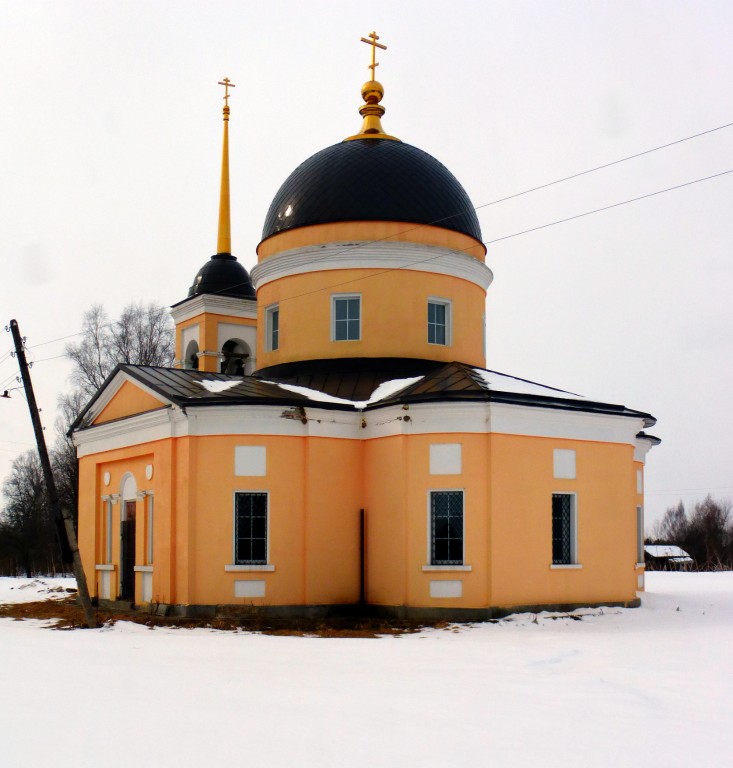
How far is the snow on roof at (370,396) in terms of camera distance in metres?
19.5

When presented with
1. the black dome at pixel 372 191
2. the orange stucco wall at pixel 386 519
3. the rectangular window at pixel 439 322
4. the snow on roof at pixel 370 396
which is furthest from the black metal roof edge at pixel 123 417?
the rectangular window at pixel 439 322

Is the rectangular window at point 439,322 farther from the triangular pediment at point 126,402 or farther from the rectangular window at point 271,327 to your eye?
the triangular pediment at point 126,402

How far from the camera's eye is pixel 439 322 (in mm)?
21938

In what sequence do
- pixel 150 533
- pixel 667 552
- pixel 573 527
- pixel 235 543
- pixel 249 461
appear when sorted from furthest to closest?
1. pixel 667 552
2. pixel 150 533
3. pixel 573 527
4. pixel 249 461
5. pixel 235 543

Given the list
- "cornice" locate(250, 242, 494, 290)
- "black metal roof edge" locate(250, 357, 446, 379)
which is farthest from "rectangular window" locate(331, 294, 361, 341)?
"cornice" locate(250, 242, 494, 290)

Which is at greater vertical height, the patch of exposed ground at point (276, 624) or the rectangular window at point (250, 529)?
the rectangular window at point (250, 529)

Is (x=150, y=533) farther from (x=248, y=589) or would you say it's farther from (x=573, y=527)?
(x=573, y=527)

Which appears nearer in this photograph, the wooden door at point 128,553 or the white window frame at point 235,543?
the white window frame at point 235,543

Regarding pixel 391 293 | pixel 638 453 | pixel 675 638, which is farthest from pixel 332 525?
pixel 638 453

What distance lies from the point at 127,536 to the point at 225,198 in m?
13.0

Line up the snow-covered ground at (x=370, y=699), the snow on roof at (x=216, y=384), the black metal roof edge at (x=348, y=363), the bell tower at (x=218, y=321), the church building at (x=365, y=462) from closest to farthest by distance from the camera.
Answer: the snow-covered ground at (x=370, y=699) → the church building at (x=365, y=462) → the snow on roof at (x=216, y=384) → the black metal roof edge at (x=348, y=363) → the bell tower at (x=218, y=321)

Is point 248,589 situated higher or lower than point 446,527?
lower

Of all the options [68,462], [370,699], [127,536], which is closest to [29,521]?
[68,462]

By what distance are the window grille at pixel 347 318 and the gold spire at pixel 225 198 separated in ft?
29.2
